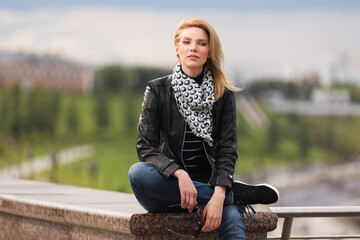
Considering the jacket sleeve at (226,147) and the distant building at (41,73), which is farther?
the distant building at (41,73)

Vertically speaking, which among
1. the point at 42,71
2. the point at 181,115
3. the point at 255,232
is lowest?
the point at 42,71

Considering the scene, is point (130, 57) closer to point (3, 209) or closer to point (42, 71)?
point (42, 71)

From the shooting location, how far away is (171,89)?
263 cm

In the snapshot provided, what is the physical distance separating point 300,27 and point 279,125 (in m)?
12.6

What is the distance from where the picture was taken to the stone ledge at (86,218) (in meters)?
2.60

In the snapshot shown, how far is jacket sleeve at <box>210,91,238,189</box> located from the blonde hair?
0.05m

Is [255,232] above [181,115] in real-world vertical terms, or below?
below

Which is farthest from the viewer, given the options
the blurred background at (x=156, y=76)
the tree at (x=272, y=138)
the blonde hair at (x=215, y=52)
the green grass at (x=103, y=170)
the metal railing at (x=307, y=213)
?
the tree at (x=272, y=138)

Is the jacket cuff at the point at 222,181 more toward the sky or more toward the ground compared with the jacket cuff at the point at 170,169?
more toward the ground

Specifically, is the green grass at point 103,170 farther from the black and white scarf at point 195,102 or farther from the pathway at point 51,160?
the black and white scarf at point 195,102

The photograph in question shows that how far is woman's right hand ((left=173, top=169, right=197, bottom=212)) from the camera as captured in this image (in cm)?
242

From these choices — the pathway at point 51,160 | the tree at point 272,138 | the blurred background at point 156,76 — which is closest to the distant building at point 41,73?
the blurred background at point 156,76

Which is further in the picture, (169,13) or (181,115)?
(169,13)

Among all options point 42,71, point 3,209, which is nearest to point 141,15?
point 42,71
